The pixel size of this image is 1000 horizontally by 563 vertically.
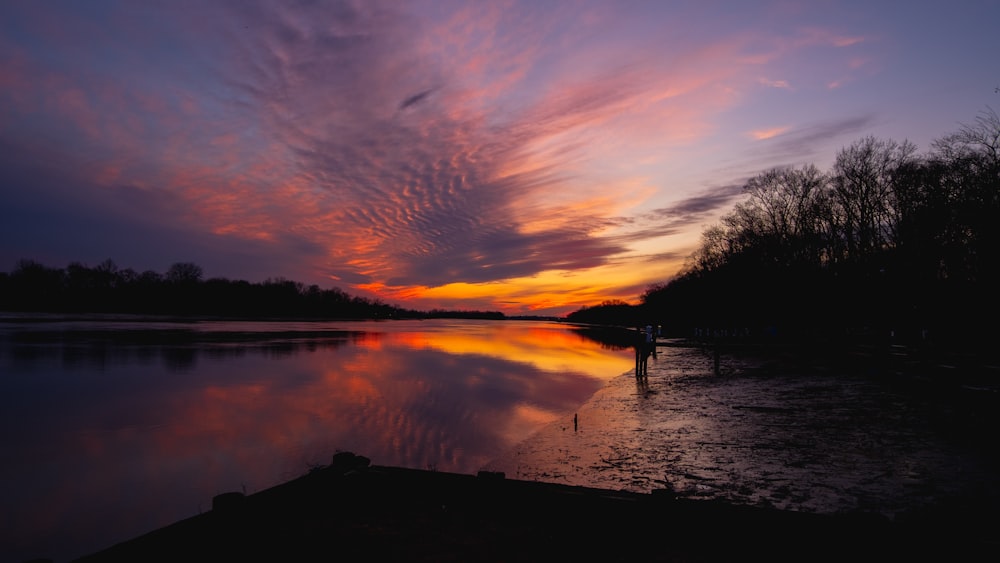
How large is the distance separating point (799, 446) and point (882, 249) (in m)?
45.6

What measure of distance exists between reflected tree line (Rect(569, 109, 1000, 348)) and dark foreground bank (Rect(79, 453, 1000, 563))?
3892 cm

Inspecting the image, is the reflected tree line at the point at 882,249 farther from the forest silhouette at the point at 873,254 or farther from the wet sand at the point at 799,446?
the wet sand at the point at 799,446

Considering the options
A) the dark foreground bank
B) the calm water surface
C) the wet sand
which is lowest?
the calm water surface

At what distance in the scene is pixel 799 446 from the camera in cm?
1173

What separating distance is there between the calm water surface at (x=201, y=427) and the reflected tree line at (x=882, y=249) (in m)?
29.2

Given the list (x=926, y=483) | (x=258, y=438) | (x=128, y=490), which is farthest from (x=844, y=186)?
(x=128, y=490)

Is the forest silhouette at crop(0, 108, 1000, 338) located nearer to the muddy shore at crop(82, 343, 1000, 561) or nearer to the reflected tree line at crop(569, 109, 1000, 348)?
the reflected tree line at crop(569, 109, 1000, 348)

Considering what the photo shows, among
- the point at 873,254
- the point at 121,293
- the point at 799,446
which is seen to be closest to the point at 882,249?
the point at 873,254

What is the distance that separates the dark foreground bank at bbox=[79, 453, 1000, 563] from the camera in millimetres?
4539

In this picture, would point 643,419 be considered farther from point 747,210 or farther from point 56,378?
point 747,210

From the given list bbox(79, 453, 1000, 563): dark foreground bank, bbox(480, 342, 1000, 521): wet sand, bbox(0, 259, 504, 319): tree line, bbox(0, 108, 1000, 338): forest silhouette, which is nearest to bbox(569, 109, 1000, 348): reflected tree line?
bbox(0, 108, 1000, 338): forest silhouette

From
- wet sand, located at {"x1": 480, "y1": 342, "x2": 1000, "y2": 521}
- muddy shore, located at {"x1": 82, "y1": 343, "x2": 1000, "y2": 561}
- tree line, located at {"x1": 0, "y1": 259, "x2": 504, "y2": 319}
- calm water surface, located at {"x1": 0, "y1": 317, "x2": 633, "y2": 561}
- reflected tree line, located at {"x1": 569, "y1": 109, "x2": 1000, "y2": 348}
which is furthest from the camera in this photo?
tree line, located at {"x1": 0, "y1": 259, "x2": 504, "y2": 319}

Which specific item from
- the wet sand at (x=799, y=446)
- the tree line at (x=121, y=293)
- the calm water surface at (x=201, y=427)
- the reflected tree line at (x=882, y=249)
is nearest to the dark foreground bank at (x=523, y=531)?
the wet sand at (x=799, y=446)

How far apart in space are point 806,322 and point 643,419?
171ft
